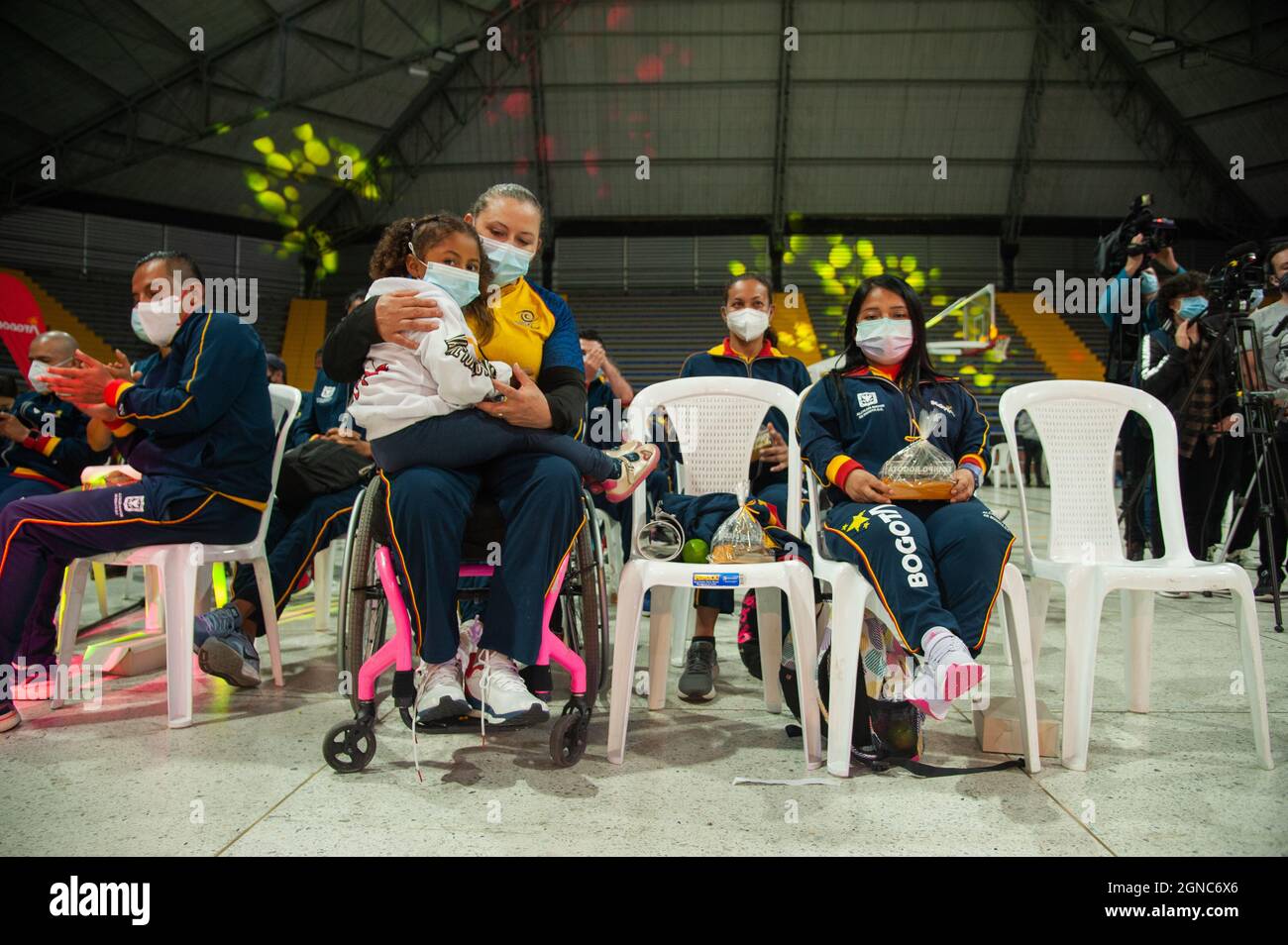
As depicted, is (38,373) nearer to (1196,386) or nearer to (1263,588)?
(1196,386)

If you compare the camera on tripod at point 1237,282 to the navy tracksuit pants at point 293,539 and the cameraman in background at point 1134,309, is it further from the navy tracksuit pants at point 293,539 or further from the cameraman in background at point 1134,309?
the navy tracksuit pants at point 293,539

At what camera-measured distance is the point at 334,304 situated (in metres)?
16.8

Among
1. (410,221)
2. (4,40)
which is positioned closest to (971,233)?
(4,40)

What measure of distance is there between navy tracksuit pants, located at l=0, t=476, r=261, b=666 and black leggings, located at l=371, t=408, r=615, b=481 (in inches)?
31.8

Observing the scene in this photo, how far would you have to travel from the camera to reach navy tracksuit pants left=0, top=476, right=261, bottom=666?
2.29 meters

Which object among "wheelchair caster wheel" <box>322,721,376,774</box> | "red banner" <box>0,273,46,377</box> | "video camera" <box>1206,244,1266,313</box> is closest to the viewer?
"wheelchair caster wheel" <box>322,721,376,774</box>

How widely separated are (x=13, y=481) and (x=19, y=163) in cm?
1160

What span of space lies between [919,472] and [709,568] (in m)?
0.55

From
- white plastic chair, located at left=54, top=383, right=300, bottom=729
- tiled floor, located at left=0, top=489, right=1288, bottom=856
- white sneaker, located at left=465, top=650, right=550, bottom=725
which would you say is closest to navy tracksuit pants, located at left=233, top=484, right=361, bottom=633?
white plastic chair, located at left=54, top=383, right=300, bottom=729

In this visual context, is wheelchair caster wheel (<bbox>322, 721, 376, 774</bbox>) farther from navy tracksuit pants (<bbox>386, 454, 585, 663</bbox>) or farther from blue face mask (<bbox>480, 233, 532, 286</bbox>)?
blue face mask (<bbox>480, 233, 532, 286</bbox>)

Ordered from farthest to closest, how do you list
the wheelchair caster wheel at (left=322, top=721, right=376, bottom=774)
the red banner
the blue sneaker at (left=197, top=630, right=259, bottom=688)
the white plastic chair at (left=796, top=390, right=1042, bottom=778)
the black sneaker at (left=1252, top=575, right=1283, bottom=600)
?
the red banner, the black sneaker at (left=1252, top=575, right=1283, bottom=600), the blue sneaker at (left=197, top=630, right=259, bottom=688), the white plastic chair at (left=796, top=390, right=1042, bottom=778), the wheelchair caster wheel at (left=322, top=721, right=376, bottom=774)

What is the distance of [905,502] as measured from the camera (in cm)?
215

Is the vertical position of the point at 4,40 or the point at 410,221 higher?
the point at 4,40
